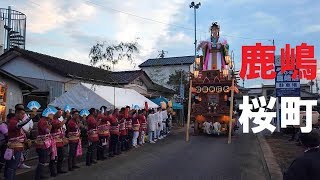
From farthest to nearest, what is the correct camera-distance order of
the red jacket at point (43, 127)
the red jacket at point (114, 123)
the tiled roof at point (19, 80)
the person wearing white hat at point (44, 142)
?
the tiled roof at point (19, 80) → the red jacket at point (114, 123) → the red jacket at point (43, 127) → the person wearing white hat at point (44, 142)

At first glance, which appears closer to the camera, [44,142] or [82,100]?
[44,142]

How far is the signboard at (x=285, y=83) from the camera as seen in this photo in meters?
22.2

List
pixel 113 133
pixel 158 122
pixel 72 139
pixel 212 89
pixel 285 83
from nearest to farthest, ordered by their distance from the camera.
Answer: pixel 72 139, pixel 113 133, pixel 158 122, pixel 285 83, pixel 212 89

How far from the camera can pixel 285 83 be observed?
22.5 m

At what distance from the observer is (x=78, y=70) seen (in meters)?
26.1

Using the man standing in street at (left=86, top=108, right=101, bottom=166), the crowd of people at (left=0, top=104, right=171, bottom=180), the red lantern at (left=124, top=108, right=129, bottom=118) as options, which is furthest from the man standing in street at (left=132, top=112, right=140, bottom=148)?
the man standing in street at (left=86, top=108, right=101, bottom=166)

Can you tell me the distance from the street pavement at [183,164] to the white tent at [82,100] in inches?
121

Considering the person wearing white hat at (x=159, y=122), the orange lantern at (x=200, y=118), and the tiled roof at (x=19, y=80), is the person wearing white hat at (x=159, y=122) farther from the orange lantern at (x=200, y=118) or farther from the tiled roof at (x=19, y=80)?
the tiled roof at (x=19, y=80)

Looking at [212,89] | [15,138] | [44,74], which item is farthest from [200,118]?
[15,138]

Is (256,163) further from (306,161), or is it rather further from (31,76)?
(31,76)

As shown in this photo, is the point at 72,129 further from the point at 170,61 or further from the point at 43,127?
the point at 170,61

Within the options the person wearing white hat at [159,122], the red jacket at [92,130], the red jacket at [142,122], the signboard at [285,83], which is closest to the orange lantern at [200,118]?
the person wearing white hat at [159,122]

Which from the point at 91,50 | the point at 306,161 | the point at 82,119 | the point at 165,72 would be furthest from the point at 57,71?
the point at 165,72

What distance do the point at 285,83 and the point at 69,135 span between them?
14237 mm
